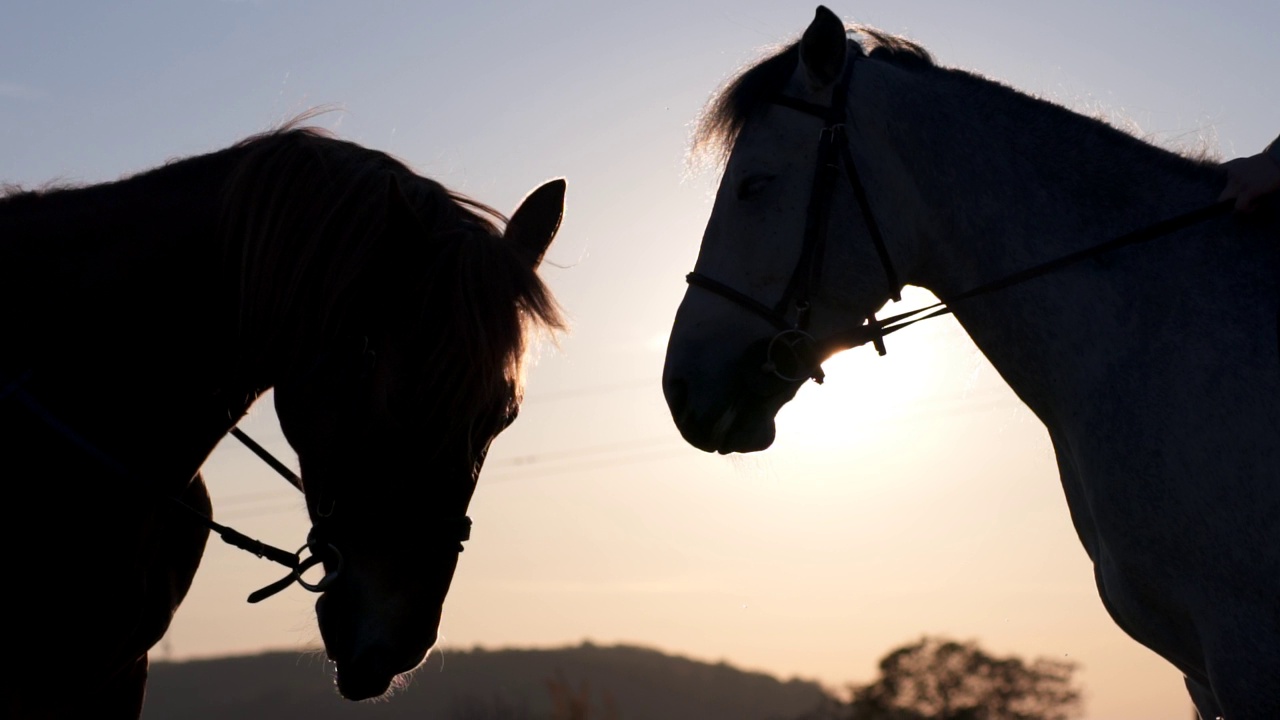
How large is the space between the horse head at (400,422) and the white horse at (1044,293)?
2.21 feet

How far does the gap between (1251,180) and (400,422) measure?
2.43 metres

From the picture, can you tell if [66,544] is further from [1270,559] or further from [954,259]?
[1270,559]

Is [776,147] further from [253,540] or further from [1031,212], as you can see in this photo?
[253,540]

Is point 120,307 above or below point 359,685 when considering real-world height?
above

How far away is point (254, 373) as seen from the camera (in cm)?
332

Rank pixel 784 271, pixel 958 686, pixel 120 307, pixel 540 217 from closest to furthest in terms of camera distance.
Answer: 1. pixel 120 307
2. pixel 784 271
3. pixel 540 217
4. pixel 958 686

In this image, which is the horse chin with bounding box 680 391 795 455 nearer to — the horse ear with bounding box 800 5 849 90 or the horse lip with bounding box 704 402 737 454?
the horse lip with bounding box 704 402 737 454

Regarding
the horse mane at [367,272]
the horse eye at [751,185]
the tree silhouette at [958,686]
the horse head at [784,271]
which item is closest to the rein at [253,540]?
the horse mane at [367,272]

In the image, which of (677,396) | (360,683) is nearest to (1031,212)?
(677,396)

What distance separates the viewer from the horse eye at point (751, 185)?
11.4ft

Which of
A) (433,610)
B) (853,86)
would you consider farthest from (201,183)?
(853,86)

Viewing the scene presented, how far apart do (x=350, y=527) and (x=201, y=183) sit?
1.24 m

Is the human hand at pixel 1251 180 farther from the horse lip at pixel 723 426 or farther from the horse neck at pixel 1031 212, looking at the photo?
the horse lip at pixel 723 426

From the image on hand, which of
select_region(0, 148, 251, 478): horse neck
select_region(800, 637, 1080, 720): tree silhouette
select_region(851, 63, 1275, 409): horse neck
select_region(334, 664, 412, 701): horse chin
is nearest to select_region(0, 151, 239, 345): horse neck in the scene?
select_region(0, 148, 251, 478): horse neck
